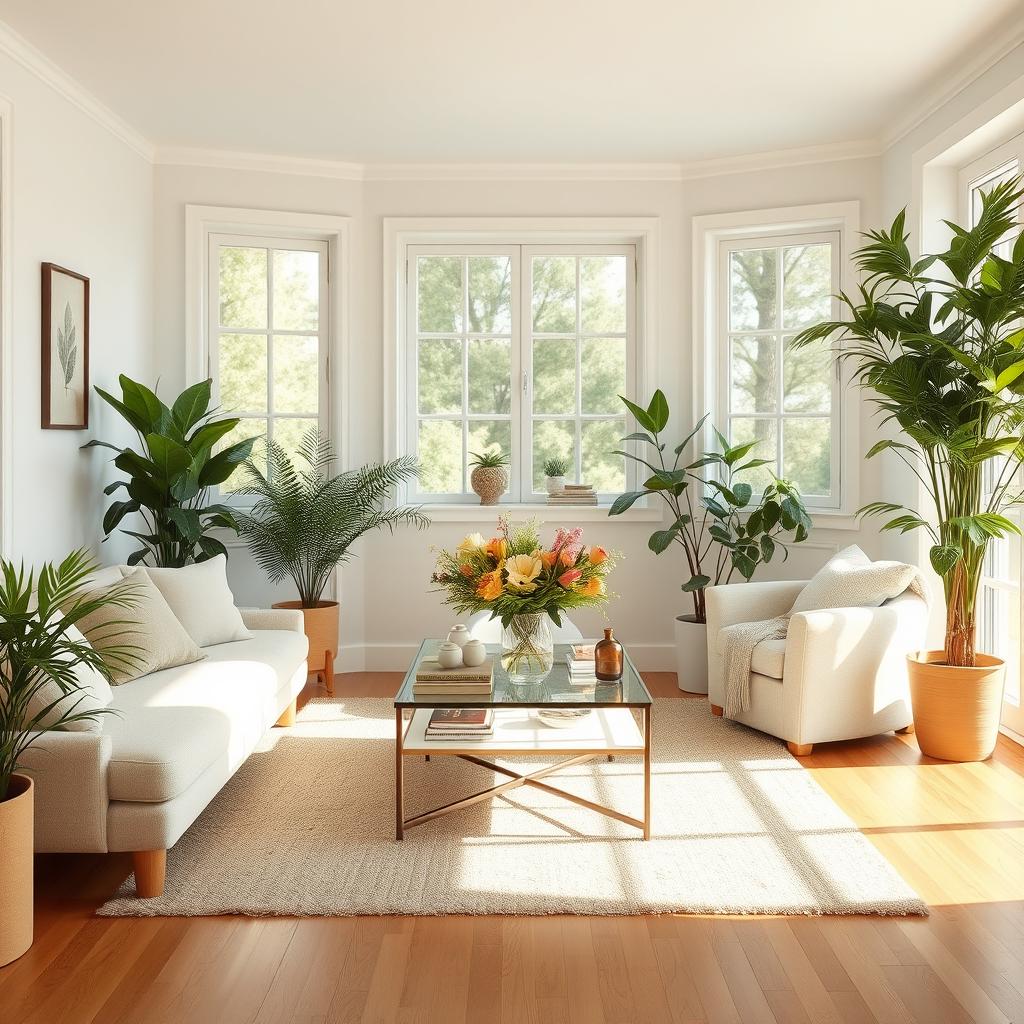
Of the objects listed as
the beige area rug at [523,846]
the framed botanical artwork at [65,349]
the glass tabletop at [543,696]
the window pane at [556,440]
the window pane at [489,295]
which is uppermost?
the window pane at [489,295]

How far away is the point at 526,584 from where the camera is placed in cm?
325

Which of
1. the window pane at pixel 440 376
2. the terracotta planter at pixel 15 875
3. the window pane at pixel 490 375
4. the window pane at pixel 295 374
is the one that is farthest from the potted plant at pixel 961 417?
the terracotta planter at pixel 15 875

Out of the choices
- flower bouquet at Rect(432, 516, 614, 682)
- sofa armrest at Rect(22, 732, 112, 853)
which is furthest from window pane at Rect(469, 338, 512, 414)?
sofa armrest at Rect(22, 732, 112, 853)

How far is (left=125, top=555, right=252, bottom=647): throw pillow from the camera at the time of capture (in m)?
3.93

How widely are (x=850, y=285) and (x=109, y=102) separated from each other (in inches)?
146

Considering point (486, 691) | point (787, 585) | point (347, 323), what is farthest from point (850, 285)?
point (486, 691)

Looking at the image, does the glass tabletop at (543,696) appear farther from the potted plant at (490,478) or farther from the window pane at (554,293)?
the window pane at (554,293)

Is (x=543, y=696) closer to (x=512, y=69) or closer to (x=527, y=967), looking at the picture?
(x=527, y=967)

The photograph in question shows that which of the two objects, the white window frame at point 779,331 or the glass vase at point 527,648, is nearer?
the glass vase at point 527,648

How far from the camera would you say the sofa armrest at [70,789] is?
103 inches

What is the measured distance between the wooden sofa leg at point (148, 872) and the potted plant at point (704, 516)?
9.64 feet

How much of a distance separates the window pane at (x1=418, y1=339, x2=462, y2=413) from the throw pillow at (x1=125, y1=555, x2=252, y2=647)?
193cm

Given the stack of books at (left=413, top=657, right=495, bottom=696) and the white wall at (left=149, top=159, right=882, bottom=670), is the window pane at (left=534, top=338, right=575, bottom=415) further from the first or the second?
the stack of books at (left=413, top=657, right=495, bottom=696)

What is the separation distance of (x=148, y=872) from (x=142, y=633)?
3.44 ft
